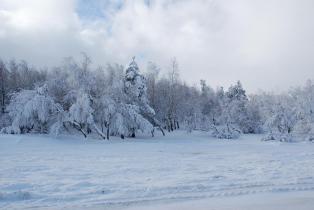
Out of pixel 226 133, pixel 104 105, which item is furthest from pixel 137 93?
pixel 226 133

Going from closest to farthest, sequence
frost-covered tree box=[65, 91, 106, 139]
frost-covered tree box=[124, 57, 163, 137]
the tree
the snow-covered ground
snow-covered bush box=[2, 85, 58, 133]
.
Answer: the snow-covered ground
snow-covered bush box=[2, 85, 58, 133]
frost-covered tree box=[65, 91, 106, 139]
frost-covered tree box=[124, 57, 163, 137]
the tree

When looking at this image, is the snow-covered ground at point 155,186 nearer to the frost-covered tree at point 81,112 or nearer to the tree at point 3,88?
the frost-covered tree at point 81,112

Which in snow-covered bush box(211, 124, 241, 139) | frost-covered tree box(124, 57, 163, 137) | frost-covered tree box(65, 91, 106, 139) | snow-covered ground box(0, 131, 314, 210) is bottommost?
snow-covered ground box(0, 131, 314, 210)

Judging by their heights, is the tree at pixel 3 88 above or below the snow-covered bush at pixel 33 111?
above

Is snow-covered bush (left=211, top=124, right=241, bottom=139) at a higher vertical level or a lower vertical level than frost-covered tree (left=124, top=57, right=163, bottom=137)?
lower

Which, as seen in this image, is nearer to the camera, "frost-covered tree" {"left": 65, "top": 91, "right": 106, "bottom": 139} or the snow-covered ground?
the snow-covered ground

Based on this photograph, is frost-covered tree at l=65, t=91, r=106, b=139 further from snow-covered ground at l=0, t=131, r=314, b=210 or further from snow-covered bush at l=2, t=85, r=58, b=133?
snow-covered ground at l=0, t=131, r=314, b=210

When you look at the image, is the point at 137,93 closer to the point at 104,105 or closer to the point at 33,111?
the point at 104,105

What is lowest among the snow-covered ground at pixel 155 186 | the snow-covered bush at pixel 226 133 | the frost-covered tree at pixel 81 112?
the snow-covered ground at pixel 155 186

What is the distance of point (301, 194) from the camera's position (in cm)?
1084

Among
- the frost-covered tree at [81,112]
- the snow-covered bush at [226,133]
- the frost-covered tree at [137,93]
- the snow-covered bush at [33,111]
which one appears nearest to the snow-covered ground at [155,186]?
the frost-covered tree at [81,112]

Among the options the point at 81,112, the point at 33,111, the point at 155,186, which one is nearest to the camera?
the point at 155,186

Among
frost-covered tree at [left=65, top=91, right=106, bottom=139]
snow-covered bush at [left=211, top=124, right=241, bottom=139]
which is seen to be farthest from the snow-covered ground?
snow-covered bush at [left=211, top=124, right=241, bottom=139]

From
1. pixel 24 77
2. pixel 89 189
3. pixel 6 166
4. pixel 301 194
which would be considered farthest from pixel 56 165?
pixel 24 77
